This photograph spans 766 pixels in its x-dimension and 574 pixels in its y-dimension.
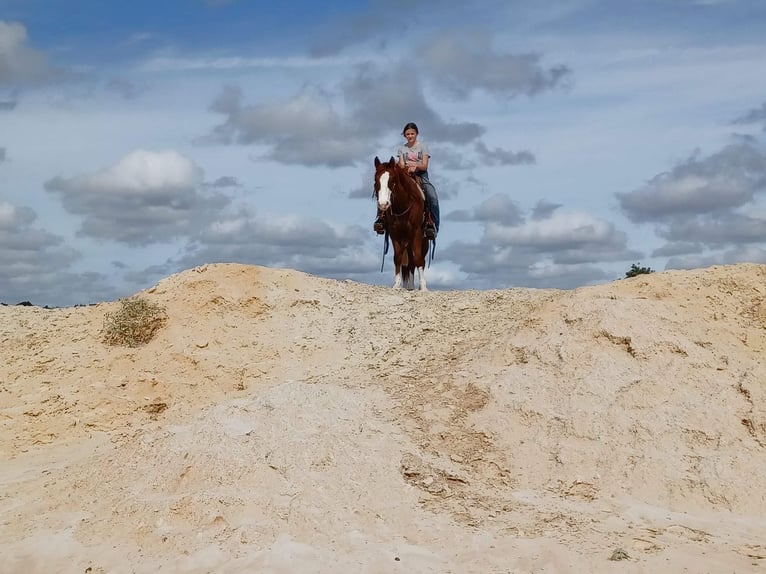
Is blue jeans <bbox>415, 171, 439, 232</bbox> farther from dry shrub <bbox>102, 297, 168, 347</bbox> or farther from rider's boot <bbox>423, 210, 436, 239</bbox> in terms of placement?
dry shrub <bbox>102, 297, 168, 347</bbox>

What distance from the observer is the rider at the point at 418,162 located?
15.0 m

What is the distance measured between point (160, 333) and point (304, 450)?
5.06 m

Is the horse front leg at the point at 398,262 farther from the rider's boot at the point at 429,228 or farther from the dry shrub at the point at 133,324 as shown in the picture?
the dry shrub at the point at 133,324

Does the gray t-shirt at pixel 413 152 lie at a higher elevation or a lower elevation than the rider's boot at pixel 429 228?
higher

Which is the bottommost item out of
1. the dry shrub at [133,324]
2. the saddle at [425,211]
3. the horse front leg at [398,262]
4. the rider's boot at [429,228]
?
the dry shrub at [133,324]

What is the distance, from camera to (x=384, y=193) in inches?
538

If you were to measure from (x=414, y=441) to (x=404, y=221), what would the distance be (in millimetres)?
6675

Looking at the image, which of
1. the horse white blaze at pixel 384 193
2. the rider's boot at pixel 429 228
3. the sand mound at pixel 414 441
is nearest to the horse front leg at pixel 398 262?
the rider's boot at pixel 429 228

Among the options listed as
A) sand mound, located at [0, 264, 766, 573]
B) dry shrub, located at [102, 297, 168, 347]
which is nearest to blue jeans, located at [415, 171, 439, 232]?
sand mound, located at [0, 264, 766, 573]

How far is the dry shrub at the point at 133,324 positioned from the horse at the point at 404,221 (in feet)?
13.0

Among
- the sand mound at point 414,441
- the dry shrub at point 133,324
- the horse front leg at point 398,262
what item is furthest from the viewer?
the horse front leg at point 398,262

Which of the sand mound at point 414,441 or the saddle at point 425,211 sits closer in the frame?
the sand mound at point 414,441

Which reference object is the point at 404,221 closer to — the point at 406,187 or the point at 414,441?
the point at 406,187

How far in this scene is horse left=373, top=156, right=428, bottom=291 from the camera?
45.6 ft
